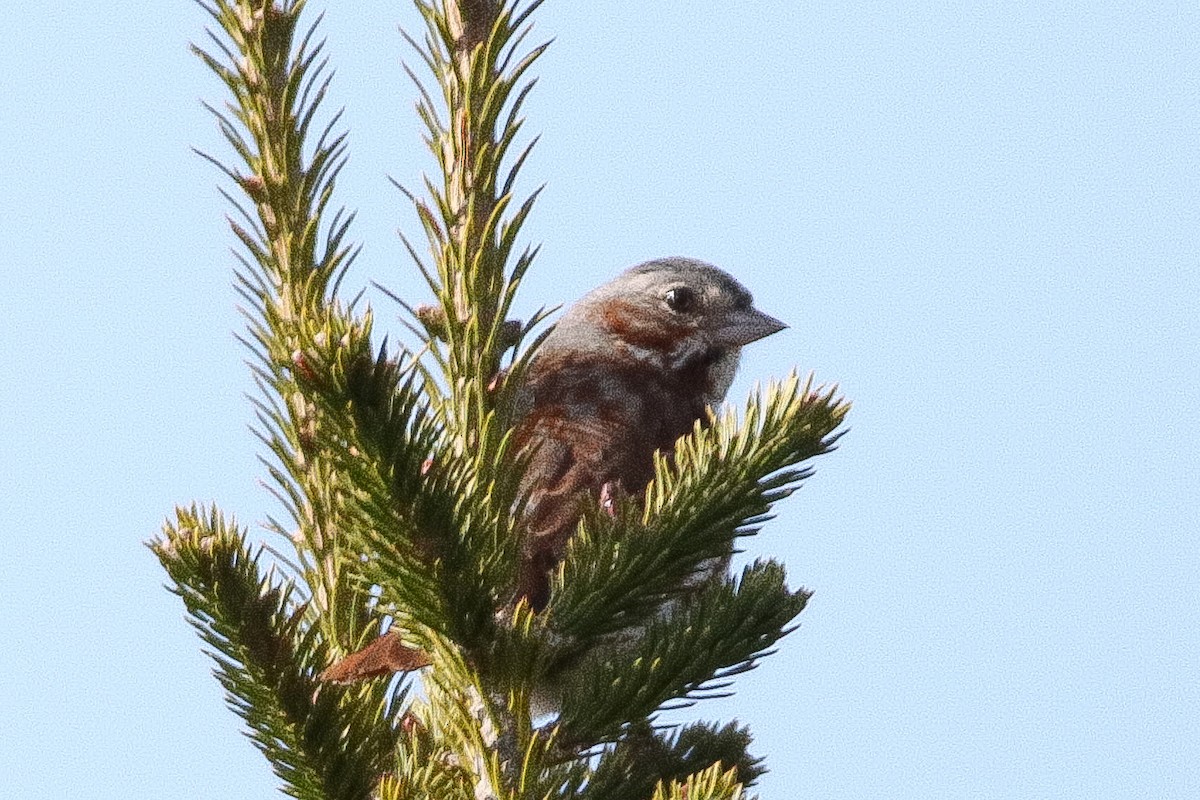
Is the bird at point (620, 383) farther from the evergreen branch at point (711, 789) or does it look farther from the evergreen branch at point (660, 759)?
the evergreen branch at point (711, 789)

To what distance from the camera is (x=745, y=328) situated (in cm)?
483

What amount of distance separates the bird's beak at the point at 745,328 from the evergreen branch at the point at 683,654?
8.15 ft

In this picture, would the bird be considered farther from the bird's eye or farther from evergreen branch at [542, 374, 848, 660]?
evergreen branch at [542, 374, 848, 660]

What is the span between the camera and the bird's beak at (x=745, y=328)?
15.8ft

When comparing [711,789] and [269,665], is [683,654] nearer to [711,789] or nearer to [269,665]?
[711,789]

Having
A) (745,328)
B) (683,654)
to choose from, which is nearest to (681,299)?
(745,328)

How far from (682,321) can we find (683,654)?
2774 millimetres

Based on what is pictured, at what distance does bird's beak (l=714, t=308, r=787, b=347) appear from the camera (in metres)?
4.81

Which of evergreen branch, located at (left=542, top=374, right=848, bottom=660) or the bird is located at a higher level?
the bird

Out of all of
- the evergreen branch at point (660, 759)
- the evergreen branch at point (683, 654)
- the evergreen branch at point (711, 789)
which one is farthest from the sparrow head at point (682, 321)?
the evergreen branch at point (711, 789)

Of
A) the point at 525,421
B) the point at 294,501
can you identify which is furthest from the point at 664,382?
the point at 294,501

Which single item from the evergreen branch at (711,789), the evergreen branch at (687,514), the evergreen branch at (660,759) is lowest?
the evergreen branch at (711,789)

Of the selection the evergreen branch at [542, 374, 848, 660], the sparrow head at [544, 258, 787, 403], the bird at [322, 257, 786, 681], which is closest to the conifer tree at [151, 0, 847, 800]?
the evergreen branch at [542, 374, 848, 660]

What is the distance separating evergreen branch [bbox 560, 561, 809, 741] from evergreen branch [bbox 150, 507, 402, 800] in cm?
35
